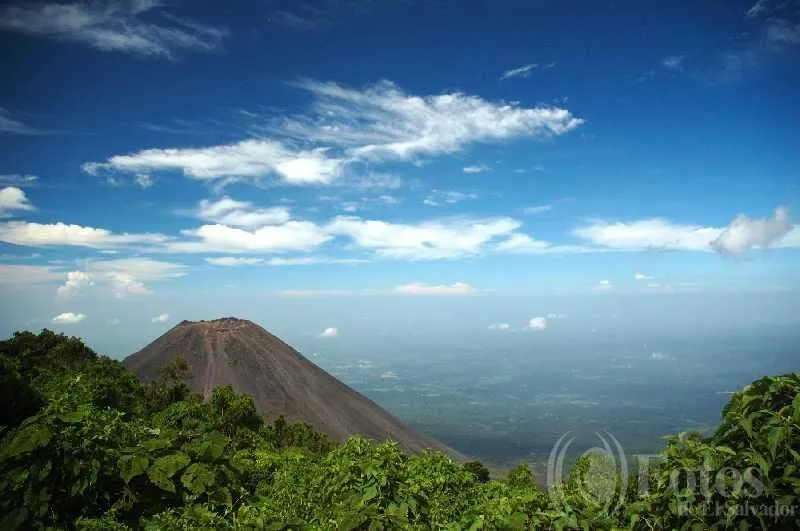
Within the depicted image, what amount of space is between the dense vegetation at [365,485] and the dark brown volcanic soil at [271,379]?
5917 inches

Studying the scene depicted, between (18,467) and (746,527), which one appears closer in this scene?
(746,527)

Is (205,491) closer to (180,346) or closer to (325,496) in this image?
(325,496)

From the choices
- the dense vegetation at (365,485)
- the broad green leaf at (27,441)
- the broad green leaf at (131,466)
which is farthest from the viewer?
the broad green leaf at (131,466)

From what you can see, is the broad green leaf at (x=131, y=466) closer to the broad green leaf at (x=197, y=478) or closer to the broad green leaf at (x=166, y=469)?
the broad green leaf at (x=166, y=469)

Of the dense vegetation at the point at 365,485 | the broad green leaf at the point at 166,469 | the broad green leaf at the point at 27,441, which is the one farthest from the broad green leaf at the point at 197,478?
the broad green leaf at the point at 27,441

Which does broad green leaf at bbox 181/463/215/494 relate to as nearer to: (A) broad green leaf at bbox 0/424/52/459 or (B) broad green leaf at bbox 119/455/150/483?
(B) broad green leaf at bbox 119/455/150/483

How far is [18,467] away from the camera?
5.48 meters

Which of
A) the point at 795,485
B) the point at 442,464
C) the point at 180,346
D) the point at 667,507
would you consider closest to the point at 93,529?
the point at 442,464

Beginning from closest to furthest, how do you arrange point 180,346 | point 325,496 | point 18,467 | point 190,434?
point 18,467, point 325,496, point 190,434, point 180,346

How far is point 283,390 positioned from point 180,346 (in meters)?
49.3

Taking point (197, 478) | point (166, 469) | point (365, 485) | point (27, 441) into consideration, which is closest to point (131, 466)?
point (166, 469)

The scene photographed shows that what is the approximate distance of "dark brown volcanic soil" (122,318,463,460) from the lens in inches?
6334
